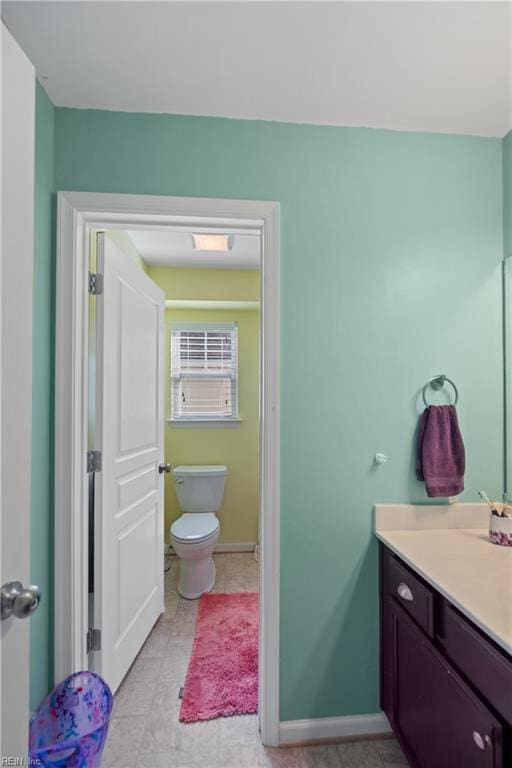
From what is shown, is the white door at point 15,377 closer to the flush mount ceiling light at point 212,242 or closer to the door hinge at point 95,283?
the door hinge at point 95,283

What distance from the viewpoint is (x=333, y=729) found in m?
1.43

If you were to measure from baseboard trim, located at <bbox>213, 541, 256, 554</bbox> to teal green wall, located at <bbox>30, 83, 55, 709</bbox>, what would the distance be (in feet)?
6.27

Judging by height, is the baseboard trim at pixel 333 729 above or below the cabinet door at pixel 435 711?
below

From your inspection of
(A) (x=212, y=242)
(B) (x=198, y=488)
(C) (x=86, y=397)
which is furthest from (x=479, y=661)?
(A) (x=212, y=242)

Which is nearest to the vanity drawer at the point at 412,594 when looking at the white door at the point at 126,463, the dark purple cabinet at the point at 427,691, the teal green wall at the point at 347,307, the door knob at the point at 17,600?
the dark purple cabinet at the point at 427,691

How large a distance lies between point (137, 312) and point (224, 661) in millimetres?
1841

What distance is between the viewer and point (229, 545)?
10.4 feet

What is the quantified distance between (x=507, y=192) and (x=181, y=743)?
2572 mm

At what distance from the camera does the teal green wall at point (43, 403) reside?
49.6 inches

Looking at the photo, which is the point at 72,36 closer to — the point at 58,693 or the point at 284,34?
the point at 284,34

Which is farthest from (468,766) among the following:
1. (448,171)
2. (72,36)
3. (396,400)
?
(72,36)

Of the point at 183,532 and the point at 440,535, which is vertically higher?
the point at 440,535

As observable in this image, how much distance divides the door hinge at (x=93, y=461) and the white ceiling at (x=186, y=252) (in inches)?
57.0

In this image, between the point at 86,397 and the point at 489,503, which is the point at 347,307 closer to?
the point at 489,503
